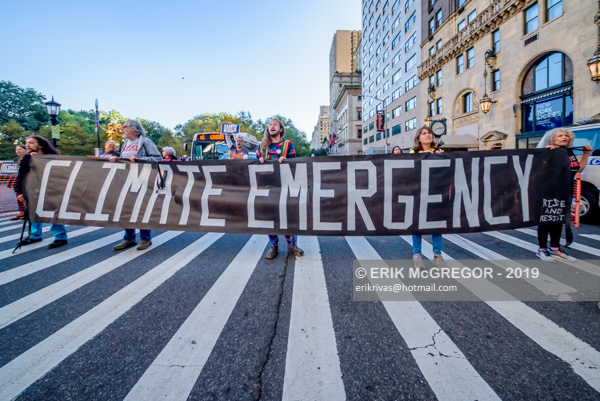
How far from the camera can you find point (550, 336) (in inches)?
85.2

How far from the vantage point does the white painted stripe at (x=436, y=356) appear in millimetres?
1632

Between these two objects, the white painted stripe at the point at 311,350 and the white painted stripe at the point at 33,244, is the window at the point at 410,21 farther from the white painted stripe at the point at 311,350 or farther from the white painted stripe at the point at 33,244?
the white painted stripe at the point at 311,350

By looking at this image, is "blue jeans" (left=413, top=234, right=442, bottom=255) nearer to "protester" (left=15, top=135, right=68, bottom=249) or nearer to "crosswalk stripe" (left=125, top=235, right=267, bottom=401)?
"crosswalk stripe" (left=125, top=235, right=267, bottom=401)

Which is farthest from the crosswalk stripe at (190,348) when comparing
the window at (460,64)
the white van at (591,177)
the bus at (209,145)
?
the window at (460,64)

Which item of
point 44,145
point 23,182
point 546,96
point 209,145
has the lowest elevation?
point 23,182

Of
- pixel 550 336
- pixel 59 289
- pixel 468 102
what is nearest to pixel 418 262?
pixel 550 336

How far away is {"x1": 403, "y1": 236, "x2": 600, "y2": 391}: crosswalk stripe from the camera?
5.93 ft

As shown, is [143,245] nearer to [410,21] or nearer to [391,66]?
[410,21]

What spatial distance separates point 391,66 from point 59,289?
161ft

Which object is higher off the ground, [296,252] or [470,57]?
[470,57]

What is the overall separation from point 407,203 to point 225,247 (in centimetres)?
325

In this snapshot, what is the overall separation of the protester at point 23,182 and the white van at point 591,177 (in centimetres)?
1141

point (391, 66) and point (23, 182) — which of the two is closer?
point (23, 182)

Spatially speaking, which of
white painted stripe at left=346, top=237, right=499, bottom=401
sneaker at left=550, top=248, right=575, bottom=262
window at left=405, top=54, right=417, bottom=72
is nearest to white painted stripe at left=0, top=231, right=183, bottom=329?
white painted stripe at left=346, top=237, right=499, bottom=401
